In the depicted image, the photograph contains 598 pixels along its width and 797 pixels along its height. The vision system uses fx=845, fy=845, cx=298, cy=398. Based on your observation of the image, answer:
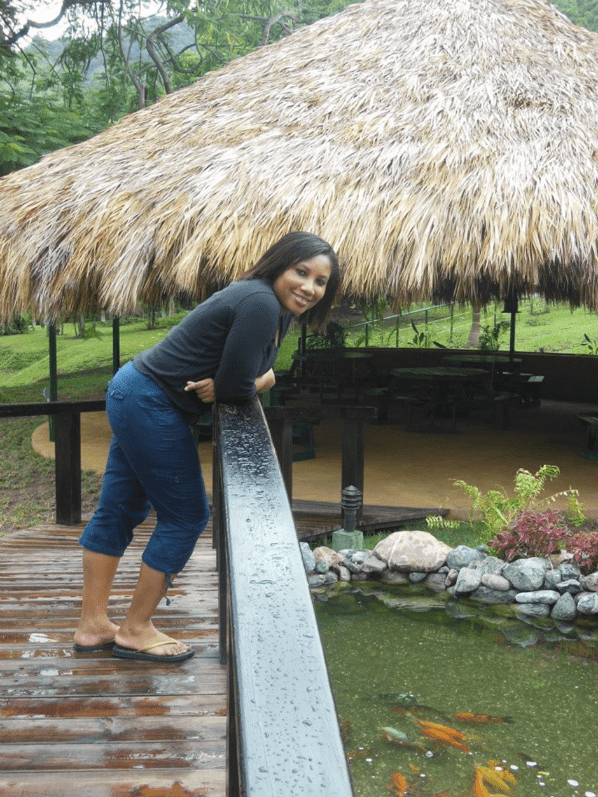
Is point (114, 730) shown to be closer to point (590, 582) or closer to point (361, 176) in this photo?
point (590, 582)

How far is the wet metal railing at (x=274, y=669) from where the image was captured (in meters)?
0.56

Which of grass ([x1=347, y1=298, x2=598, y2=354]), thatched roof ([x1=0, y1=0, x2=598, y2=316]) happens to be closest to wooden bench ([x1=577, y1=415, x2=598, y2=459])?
thatched roof ([x1=0, y1=0, x2=598, y2=316])

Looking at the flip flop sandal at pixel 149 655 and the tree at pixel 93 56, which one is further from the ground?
the tree at pixel 93 56

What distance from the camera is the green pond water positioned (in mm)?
3102

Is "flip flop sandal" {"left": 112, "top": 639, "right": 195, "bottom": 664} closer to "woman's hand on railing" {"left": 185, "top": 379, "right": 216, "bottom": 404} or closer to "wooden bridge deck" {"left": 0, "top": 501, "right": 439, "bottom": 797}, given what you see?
"wooden bridge deck" {"left": 0, "top": 501, "right": 439, "bottom": 797}

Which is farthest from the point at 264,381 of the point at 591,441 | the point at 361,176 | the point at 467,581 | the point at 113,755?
the point at 591,441

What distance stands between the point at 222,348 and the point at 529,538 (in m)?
3.46

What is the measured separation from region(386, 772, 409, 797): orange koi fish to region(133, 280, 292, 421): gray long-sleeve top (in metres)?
1.73

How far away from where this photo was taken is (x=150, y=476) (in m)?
1.99

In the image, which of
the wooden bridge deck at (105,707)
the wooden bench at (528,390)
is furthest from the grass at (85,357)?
the wooden bench at (528,390)

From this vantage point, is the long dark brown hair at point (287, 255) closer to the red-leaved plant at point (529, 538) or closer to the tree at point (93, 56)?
the red-leaved plant at point (529, 538)

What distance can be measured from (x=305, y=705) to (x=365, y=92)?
6691 millimetres

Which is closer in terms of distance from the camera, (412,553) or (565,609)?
(565,609)

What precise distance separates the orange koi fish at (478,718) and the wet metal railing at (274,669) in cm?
279
